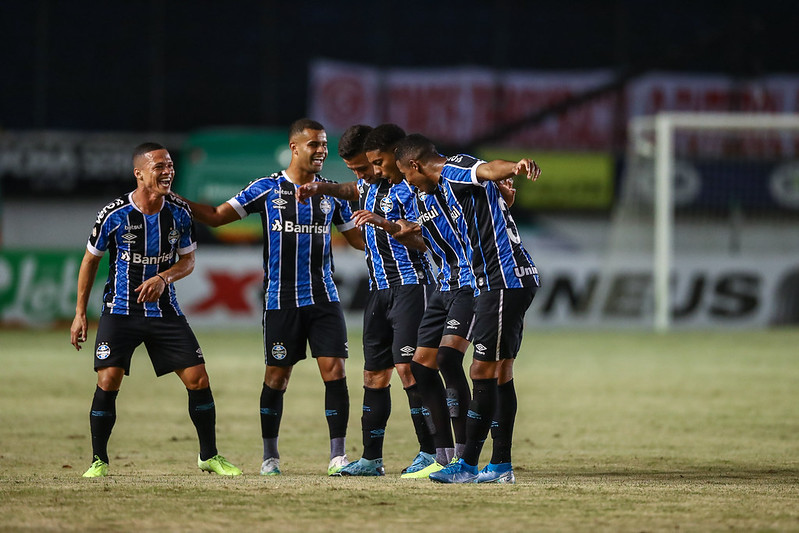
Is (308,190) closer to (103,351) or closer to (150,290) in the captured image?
(150,290)

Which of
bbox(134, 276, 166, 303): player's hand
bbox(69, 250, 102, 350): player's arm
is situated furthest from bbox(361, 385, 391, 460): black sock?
bbox(69, 250, 102, 350): player's arm

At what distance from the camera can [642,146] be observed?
23438mm

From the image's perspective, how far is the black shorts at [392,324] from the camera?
24.1 feet

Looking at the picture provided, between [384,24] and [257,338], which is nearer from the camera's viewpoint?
[257,338]

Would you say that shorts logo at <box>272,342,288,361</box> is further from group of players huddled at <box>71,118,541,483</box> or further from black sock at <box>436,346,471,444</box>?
black sock at <box>436,346,471,444</box>

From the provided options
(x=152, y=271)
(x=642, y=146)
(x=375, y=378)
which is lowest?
(x=375, y=378)

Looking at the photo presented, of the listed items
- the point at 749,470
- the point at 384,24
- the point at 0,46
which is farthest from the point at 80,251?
the point at 749,470

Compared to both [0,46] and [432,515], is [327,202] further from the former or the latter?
[0,46]

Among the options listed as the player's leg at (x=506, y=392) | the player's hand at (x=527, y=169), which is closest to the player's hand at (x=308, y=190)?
the player's leg at (x=506, y=392)

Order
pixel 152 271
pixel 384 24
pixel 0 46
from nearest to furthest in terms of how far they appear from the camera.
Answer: pixel 152 271, pixel 0 46, pixel 384 24

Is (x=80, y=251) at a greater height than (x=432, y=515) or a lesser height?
greater

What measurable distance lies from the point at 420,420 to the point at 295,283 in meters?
1.18

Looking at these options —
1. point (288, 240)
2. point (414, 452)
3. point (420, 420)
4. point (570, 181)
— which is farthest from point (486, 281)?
point (570, 181)

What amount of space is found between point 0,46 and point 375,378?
20871mm
